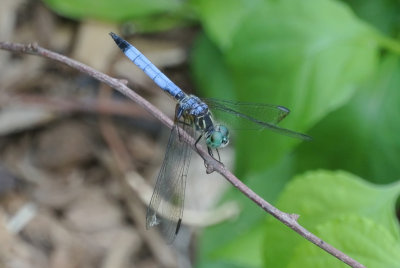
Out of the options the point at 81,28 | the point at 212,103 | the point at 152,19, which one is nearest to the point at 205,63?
the point at 152,19

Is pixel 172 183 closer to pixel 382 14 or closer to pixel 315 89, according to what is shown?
pixel 315 89

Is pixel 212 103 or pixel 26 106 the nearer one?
pixel 212 103

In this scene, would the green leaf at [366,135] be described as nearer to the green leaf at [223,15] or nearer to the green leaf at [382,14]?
the green leaf at [382,14]

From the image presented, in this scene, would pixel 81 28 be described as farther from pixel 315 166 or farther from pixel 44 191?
pixel 315 166

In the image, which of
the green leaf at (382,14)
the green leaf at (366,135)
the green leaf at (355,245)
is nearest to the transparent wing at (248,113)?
the green leaf at (355,245)

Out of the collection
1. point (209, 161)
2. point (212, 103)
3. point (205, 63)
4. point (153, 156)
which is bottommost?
point (153, 156)

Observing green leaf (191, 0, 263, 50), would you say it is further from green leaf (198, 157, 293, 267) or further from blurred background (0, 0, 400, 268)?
green leaf (198, 157, 293, 267)

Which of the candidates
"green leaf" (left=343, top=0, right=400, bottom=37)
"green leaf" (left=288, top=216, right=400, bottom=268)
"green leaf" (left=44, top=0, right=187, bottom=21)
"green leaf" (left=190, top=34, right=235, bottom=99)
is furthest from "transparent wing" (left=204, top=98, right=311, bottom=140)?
"green leaf" (left=44, top=0, right=187, bottom=21)

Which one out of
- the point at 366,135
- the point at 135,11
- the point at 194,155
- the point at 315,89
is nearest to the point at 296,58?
the point at 315,89
